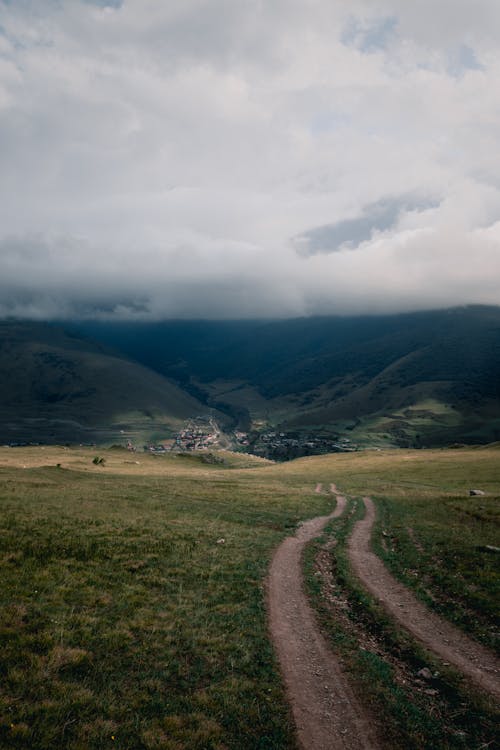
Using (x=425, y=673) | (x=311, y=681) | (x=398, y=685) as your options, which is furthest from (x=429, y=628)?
(x=311, y=681)

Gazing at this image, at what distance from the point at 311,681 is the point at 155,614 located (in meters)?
7.38

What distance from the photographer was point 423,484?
76.0 meters

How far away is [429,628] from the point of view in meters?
17.0

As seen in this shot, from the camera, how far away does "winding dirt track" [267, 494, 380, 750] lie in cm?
1020

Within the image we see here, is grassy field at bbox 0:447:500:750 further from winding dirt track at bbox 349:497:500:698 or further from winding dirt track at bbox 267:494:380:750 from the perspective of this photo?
winding dirt track at bbox 349:497:500:698

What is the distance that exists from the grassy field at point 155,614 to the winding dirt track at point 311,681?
584 mm

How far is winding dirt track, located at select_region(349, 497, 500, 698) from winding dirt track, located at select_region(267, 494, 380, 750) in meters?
4.59

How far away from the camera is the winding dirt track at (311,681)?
10.2 meters

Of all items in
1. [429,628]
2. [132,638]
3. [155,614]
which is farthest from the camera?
[429,628]

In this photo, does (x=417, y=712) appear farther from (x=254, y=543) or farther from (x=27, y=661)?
(x=254, y=543)

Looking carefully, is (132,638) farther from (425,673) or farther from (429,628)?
(429,628)

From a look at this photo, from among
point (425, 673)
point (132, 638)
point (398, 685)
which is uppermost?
point (132, 638)

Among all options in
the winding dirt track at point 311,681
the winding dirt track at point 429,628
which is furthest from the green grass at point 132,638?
the winding dirt track at point 429,628

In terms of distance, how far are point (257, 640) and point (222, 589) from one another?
5.36m
